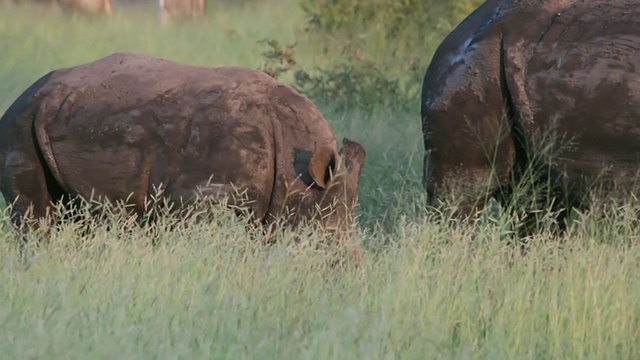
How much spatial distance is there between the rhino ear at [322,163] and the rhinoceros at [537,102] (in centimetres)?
72

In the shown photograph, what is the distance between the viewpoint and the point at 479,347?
18.8 feet

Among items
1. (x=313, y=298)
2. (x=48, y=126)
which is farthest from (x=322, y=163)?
(x=313, y=298)

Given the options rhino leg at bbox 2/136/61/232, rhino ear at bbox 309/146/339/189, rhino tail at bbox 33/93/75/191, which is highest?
rhino ear at bbox 309/146/339/189

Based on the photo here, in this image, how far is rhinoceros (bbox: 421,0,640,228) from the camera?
7848 millimetres

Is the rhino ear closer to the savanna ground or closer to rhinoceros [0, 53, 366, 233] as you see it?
rhinoceros [0, 53, 366, 233]

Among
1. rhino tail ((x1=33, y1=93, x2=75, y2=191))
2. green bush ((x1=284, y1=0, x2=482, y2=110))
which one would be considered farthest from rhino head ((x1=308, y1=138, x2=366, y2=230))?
green bush ((x1=284, y1=0, x2=482, y2=110))

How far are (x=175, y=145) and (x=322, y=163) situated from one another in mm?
812

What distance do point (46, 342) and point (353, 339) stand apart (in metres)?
1.04

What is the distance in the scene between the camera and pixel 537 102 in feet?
26.1

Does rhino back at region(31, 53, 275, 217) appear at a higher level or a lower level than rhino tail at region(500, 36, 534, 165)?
lower

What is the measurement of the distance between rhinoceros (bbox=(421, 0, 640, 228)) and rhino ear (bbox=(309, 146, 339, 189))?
72cm

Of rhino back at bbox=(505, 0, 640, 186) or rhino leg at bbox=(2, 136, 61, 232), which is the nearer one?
rhino back at bbox=(505, 0, 640, 186)

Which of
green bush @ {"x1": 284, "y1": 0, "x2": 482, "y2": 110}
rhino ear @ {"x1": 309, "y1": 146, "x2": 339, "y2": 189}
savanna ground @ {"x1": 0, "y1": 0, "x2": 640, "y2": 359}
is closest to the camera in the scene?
savanna ground @ {"x1": 0, "y1": 0, "x2": 640, "y2": 359}

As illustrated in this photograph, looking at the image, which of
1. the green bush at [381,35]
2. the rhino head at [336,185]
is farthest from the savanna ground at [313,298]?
the green bush at [381,35]
